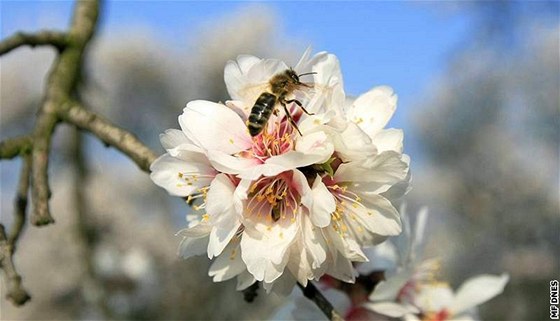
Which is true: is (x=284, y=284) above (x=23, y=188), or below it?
above

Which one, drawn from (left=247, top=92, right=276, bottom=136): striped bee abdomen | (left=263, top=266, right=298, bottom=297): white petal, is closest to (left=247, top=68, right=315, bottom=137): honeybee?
(left=247, top=92, right=276, bottom=136): striped bee abdomen

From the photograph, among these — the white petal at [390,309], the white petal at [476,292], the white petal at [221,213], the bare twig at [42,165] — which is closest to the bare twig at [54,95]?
the bare twig at [42,165]

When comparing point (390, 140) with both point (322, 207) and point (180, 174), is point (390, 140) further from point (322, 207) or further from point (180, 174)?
point (180, 174)

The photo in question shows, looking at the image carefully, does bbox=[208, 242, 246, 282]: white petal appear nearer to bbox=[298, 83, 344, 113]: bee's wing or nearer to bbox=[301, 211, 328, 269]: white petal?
bbox=[301, 211, 328, 269]: white petal

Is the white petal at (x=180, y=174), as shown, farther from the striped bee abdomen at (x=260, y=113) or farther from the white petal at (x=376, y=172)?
the white petal at (x=376, y=172)

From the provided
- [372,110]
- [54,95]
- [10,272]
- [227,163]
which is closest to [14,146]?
[54,95]

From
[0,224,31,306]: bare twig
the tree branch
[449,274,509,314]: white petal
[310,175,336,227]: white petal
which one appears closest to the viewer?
[310,175,336,227]: white petal

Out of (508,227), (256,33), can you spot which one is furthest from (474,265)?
(256,33)
